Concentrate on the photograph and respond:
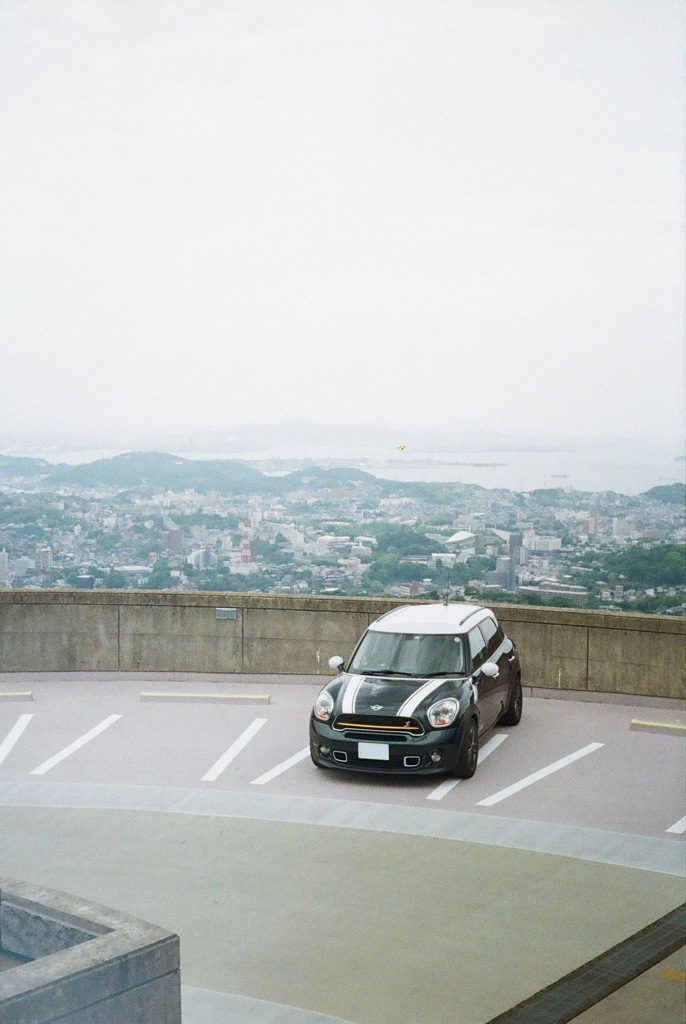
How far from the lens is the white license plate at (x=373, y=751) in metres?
7.38

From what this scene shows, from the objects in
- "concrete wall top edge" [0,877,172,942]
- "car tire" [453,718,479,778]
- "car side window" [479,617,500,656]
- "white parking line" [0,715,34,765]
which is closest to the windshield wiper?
"car tire" [453,718,479,778]

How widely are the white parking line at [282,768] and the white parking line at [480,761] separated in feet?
3.12

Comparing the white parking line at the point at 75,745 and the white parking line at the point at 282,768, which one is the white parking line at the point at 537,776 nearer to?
the white parking line at the point at 282,768

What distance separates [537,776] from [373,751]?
1.08 meters

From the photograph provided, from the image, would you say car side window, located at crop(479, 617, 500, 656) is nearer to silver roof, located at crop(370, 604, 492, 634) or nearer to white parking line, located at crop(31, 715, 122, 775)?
silver roof, located at crop(370, 604, 492, 634)

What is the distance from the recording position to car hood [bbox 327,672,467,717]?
294 inches

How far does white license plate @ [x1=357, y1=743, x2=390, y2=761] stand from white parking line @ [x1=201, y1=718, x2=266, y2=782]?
0.82 m


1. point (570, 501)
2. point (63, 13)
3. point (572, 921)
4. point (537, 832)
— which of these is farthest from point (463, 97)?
point (572, 921)

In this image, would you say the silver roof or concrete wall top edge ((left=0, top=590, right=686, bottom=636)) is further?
concrete wall top edge ((left=0, top=590, right=686, bottom=636))

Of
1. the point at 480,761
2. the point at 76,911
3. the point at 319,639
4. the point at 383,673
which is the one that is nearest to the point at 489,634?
the point at 480,761

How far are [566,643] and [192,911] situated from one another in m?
5.41

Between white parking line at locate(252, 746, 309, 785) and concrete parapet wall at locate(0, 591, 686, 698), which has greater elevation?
concrete parapet wall at locate(0, 591, 686, 698)

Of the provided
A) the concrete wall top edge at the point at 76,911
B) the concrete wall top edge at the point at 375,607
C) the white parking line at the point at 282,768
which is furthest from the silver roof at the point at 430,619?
the concrete wall top edge at the point at 76,911

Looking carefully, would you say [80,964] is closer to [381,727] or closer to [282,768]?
[381,727]
